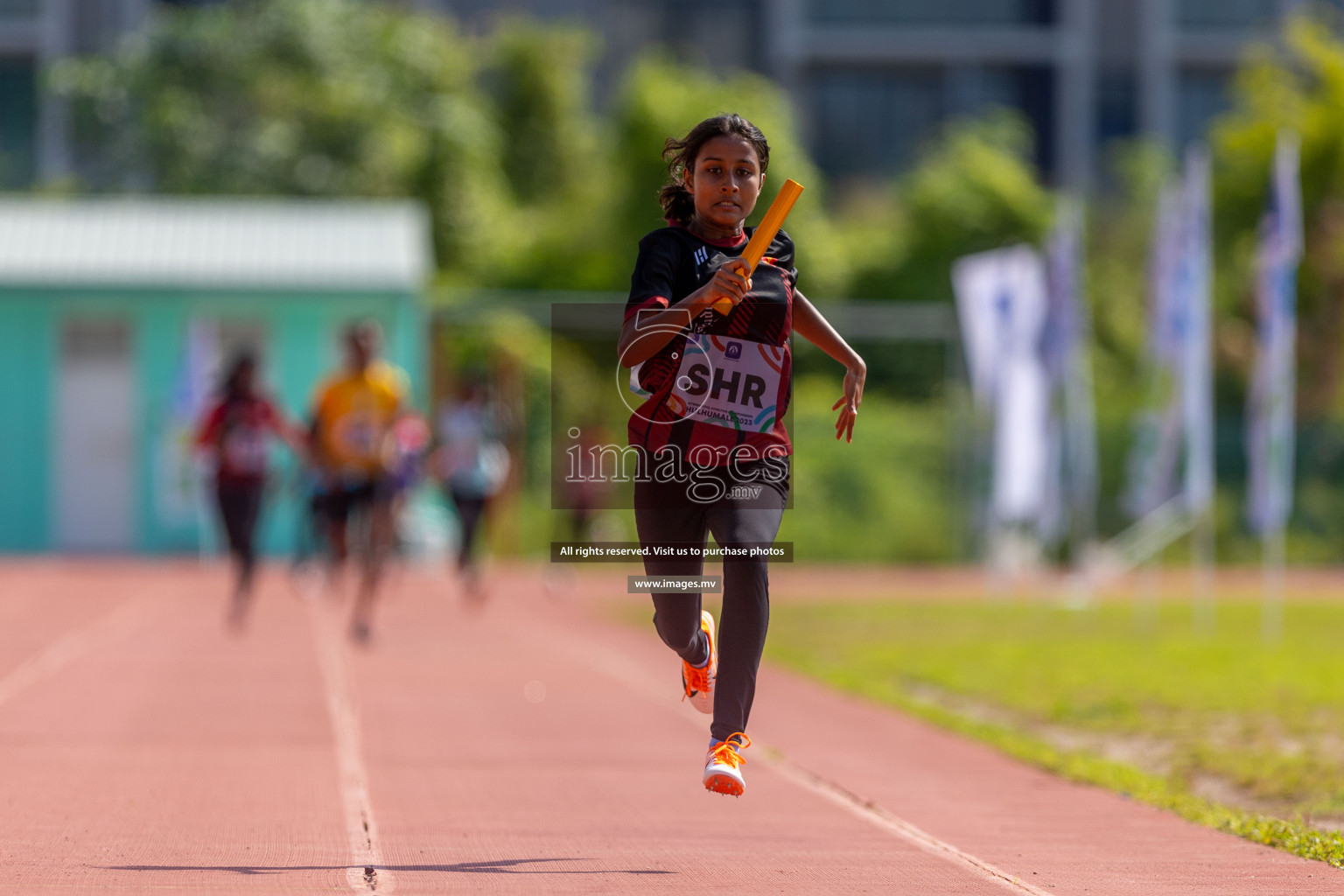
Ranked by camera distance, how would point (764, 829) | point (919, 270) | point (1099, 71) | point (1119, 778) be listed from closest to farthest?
point (764, 829) < point (1119, 778) < point (919, 270) < point (1099, 71)

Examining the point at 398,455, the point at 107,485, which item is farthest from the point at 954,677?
the point at 107,485

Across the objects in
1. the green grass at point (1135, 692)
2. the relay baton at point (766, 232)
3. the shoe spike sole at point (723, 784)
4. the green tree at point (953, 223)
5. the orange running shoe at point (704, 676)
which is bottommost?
the green grass at point (1135, 692)

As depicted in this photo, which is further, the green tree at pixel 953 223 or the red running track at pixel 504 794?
the green tree at pixel 953 223

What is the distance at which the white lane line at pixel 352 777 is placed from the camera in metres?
5.49

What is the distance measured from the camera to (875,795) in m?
7.60

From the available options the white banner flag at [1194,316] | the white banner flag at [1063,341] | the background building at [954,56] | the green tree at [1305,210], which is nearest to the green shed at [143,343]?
the white banner flag at [1063,341]

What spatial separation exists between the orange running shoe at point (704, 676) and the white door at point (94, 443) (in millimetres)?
21587

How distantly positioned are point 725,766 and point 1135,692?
6.70 m

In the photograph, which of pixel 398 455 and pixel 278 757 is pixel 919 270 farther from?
pixel 278 757

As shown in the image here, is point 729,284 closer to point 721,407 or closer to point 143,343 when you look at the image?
point 721,407

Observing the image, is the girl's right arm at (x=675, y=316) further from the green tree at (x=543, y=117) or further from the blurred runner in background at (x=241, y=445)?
the green tree at (x=543, y=117)

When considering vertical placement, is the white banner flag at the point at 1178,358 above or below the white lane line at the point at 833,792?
above

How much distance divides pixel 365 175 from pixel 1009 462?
20.9 metres

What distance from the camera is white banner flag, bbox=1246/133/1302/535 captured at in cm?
1543
